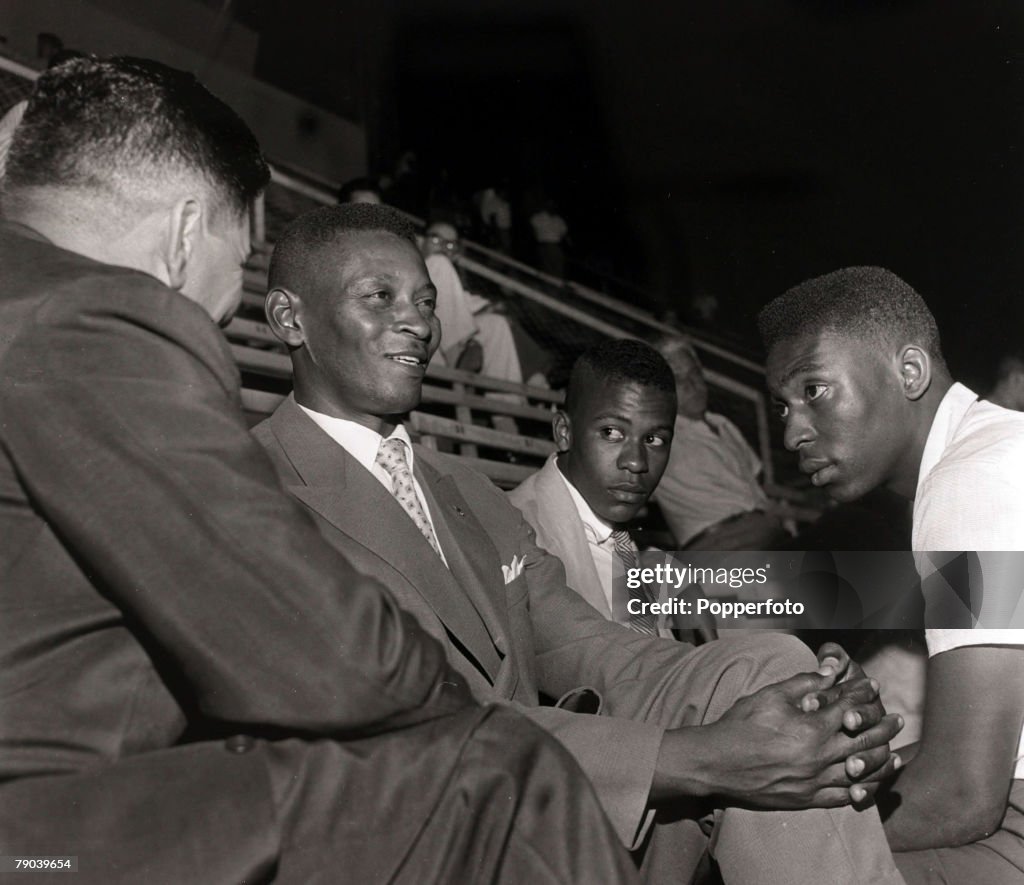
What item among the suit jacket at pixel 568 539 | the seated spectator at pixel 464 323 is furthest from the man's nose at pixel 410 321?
the seated spectator at pixel 464 323

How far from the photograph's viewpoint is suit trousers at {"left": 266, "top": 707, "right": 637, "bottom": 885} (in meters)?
1.06

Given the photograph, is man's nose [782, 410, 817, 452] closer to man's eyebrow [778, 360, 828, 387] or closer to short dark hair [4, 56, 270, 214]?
man's eyebrow [778, 360, 828, 387]

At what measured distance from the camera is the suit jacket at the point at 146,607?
1.04 meters

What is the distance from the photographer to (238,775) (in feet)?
3.47

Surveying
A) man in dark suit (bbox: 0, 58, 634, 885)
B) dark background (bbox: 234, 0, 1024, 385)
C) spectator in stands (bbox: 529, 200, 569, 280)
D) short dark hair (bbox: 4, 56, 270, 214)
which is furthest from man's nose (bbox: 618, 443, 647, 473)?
spectator in stands (bbox: 529, 200, 569, 280)

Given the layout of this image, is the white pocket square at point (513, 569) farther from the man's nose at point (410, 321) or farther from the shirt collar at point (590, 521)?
the shirt collar at point (590, 521)

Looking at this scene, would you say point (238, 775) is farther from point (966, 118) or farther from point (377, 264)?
point (966, 118)

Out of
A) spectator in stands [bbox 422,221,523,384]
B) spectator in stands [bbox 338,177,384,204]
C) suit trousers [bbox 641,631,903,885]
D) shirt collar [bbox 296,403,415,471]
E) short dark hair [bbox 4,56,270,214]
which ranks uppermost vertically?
spectator in stands [bbox 338,177,384,204]

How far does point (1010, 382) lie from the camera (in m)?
3.97

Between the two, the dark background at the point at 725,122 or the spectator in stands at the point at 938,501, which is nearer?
the spectator in stands at the point at 938,501

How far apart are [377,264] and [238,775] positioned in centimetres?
139

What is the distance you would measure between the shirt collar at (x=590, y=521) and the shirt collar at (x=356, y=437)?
0.95m

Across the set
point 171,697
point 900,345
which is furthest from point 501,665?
point 900,345

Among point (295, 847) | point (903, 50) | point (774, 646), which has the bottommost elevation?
point (295, 847)
